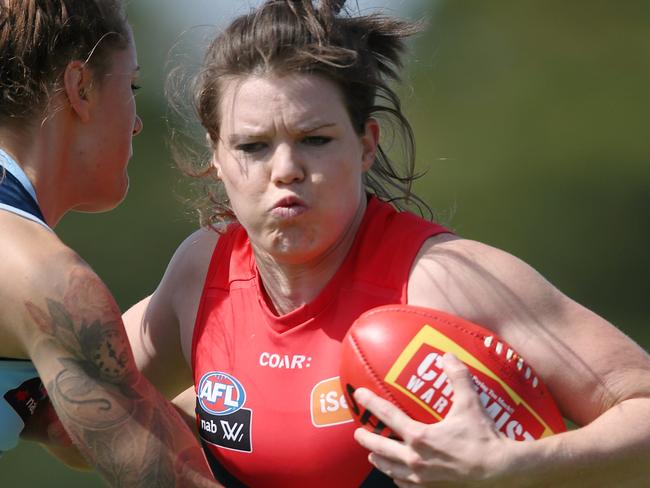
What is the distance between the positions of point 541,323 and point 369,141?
0.62 m

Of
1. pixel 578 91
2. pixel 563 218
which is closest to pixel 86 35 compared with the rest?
pixel 563 218

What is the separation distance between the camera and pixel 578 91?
993 cm

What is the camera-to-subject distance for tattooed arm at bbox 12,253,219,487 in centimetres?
242

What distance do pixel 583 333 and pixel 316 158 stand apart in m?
0.71

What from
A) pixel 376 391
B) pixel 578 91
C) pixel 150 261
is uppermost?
pixel 376 391

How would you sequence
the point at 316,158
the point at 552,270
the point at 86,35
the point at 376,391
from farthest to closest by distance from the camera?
→ 1. the point at 552,270
2. the point at 86,35
3. the point at 316,158
4. the point at 376,391

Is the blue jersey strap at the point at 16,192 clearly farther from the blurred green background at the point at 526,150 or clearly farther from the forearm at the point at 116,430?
the blurred green background at the point at 526,150

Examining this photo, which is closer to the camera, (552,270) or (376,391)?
(376,391)

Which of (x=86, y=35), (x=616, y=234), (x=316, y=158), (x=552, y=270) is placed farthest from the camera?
(x=616, y=234)

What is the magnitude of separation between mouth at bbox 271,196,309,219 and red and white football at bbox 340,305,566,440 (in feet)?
0.99

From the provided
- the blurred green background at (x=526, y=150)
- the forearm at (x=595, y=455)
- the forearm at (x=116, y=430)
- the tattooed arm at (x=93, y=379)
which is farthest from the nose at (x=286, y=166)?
the blurred green background at (x=526, y=150)

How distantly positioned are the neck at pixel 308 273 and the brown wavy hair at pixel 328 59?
0.84 ft

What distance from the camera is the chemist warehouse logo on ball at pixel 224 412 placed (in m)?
2.65

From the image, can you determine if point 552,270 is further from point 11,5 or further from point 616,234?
point 11,5
